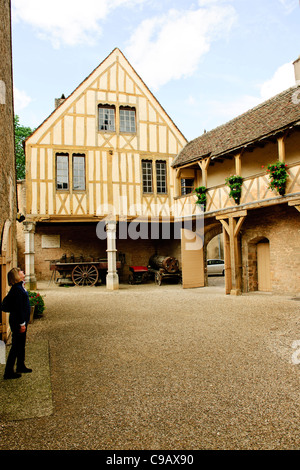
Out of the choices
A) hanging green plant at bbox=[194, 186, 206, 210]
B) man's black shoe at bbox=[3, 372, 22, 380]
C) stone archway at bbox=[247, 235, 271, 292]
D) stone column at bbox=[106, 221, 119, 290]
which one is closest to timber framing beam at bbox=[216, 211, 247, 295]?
stone archway at bbox=[247, 235, 271, 292]

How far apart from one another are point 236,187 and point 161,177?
4.40 m

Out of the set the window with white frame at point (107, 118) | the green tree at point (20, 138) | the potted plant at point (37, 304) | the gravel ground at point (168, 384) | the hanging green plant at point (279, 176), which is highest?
the green tree at point (20, 138)

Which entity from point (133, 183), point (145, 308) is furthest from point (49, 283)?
point (145, 308)

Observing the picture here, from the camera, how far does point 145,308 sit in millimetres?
8648

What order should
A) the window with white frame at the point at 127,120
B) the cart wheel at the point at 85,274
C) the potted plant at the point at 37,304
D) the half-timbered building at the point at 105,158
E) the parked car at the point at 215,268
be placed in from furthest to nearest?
the parked car at the point at 215,268 → the cart wheel at the point at 85,274 → the window with white frame at the point at 127,120 → the half-timbered building at the point at 105,158 → the potted plant at the point at 37,304

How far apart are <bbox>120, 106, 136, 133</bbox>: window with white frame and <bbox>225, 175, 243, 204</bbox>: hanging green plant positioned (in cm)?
541

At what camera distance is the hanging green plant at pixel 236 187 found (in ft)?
34.7

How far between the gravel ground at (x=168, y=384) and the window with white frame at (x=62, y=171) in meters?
6.93

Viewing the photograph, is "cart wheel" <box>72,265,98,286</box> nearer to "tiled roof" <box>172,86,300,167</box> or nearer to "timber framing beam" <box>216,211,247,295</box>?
"tiled roof" <box>172,86,300,167</box>

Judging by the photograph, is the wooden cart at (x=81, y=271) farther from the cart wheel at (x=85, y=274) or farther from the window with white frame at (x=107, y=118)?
the window with white frame at (x=107, y=118)

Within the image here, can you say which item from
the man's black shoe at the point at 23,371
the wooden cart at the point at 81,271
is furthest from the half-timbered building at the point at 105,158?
the man's black shoe at the point at 23,371

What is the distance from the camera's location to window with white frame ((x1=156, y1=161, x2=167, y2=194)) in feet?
46.8

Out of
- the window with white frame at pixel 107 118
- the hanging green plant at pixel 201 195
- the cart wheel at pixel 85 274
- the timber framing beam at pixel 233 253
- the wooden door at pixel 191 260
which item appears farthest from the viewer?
the cart wheel at pixel 85 274

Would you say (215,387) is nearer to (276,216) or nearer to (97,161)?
(276,216)
